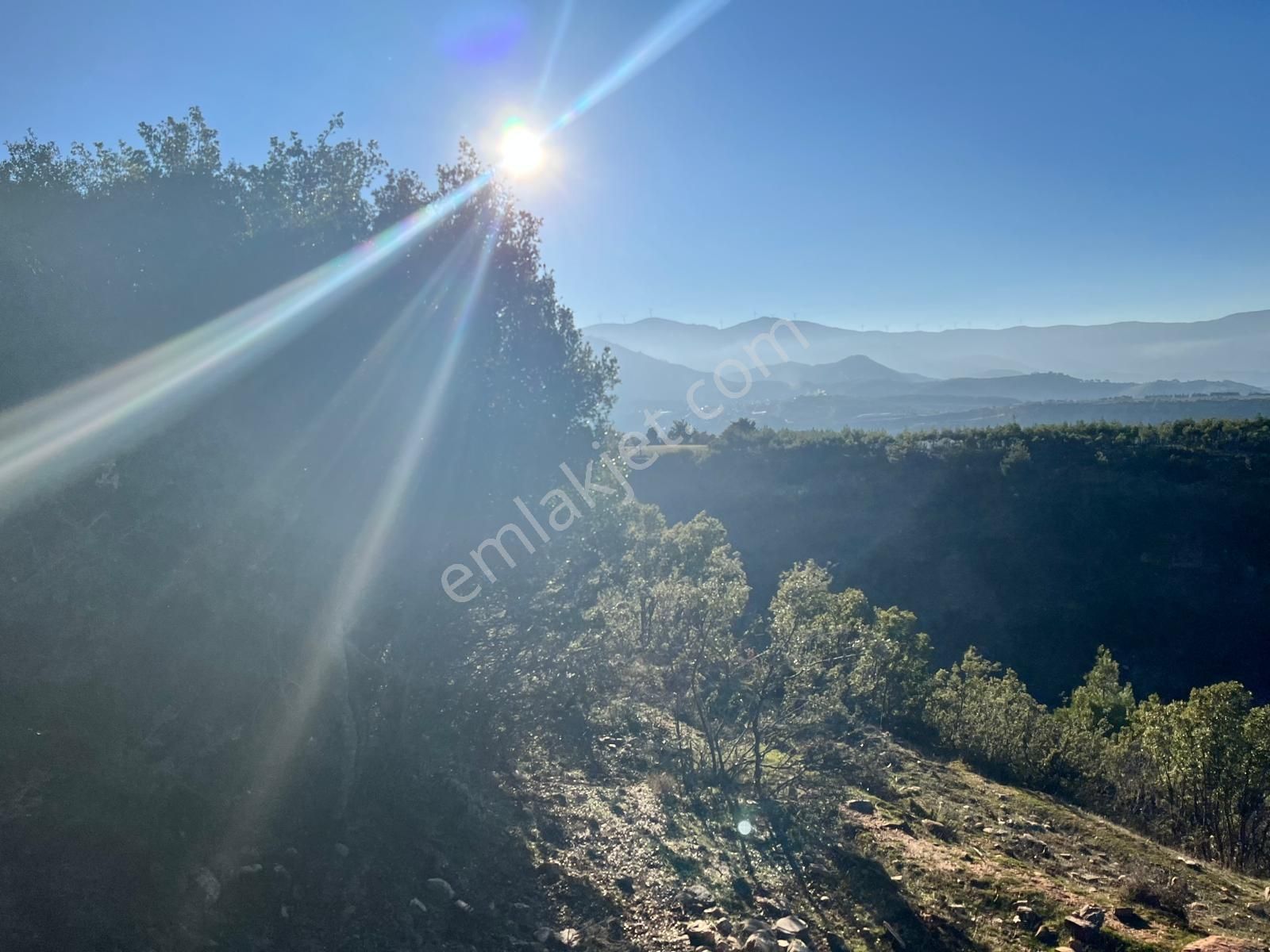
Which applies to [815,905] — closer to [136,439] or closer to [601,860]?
[601,860]

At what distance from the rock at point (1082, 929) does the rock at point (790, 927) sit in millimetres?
2433

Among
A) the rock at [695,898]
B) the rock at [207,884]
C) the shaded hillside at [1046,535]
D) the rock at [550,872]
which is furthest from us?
the shaded hillside at [1046,535]

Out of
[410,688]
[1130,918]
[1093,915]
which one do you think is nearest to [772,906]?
[1093,915]

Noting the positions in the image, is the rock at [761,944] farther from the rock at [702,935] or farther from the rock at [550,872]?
the rock at [550,872]

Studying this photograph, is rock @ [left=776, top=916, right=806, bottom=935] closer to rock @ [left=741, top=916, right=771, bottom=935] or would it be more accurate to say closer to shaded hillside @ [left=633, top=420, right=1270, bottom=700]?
rock @ [left=741, top=916, right=771, bottom=935]

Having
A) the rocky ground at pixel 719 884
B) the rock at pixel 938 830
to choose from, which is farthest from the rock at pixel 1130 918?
the rock at pixel 938 830

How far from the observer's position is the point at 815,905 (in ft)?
23.9

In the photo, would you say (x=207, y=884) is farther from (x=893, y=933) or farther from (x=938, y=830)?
(x=938, y=830)

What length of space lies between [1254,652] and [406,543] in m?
49.2

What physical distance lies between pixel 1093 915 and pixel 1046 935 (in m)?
0.52

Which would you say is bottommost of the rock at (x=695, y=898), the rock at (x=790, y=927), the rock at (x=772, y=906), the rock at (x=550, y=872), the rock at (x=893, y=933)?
the rock at (x=893, y=933)

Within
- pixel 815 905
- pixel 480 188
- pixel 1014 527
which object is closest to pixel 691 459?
pixel 1014 527

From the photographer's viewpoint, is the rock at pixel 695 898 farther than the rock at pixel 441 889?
Yes

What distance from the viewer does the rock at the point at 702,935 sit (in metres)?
6.30
